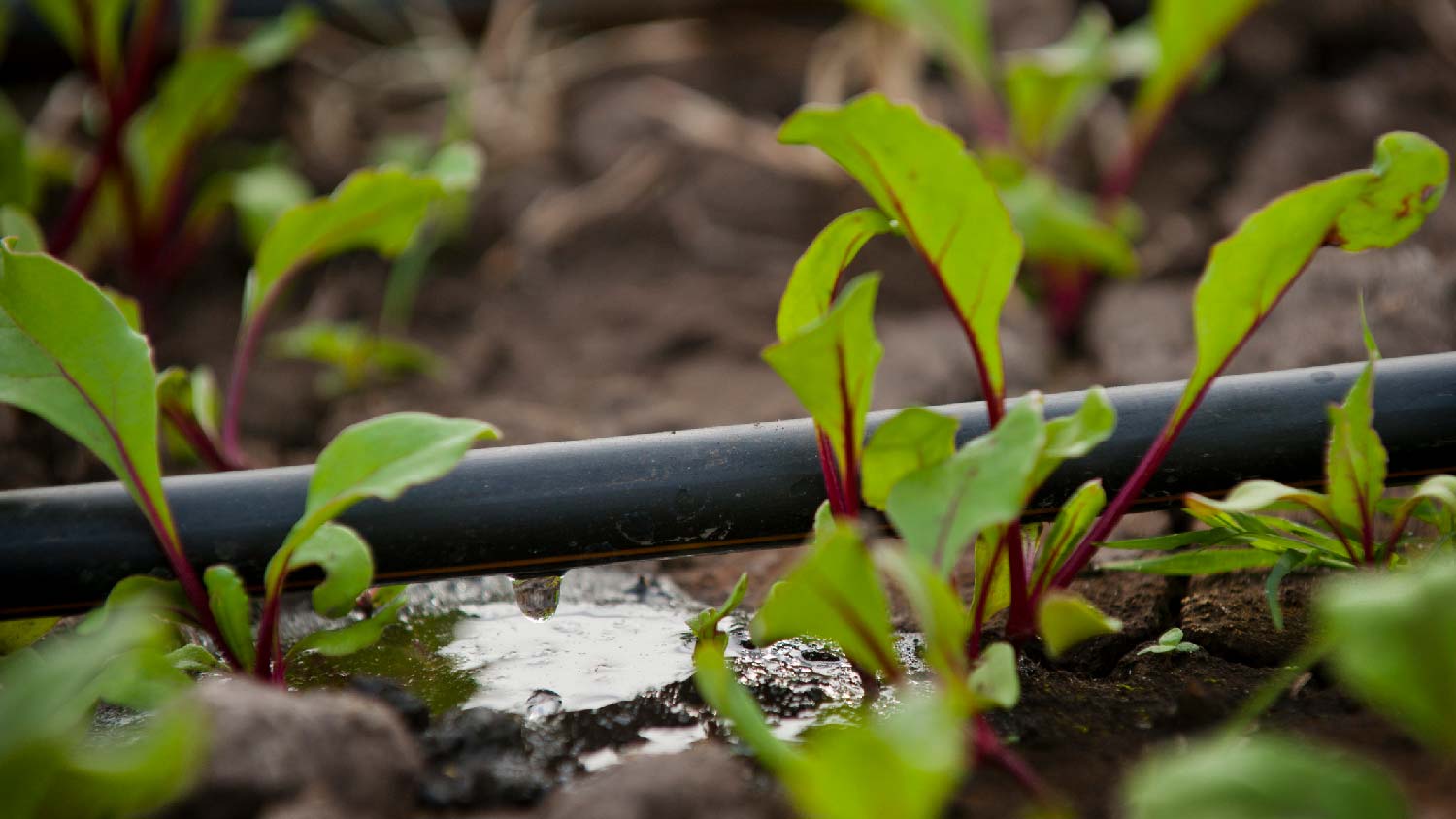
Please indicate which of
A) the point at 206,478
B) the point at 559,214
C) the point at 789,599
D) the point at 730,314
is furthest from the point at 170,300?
the point at 789,599

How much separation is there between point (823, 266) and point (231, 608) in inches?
18.4

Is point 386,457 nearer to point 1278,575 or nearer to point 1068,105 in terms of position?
point 1278,575

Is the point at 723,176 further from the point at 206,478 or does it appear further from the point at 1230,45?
the point at 206,478

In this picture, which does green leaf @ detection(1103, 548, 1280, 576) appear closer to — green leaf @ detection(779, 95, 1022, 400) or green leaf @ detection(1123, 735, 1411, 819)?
green leaf @ detection(779, 95, 1022, 400)

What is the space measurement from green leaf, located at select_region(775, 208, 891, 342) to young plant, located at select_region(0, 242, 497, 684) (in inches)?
8.9

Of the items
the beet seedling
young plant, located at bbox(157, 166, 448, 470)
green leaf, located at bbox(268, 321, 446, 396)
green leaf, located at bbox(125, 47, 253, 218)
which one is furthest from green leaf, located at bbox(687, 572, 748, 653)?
green leaf, located at bbox(125, 47, 253, 218)

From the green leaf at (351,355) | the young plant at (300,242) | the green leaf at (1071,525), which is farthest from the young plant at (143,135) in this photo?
the green leaf at (1071,525)

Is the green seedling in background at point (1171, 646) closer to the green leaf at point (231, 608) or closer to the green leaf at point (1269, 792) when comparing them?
the green leaf at point (1269, 792)

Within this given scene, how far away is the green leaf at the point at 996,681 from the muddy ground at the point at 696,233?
430mm

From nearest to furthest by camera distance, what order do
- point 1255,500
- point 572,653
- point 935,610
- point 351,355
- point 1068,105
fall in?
point 935,610 → point 1255,500 → point 572,653 → point 351,355 → point 1068,105

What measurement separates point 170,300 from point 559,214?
27.0 inches

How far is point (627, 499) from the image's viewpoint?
0.75 metres

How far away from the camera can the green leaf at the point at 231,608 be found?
2.30ft

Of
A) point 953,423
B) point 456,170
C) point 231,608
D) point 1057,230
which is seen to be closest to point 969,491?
point 953,423
